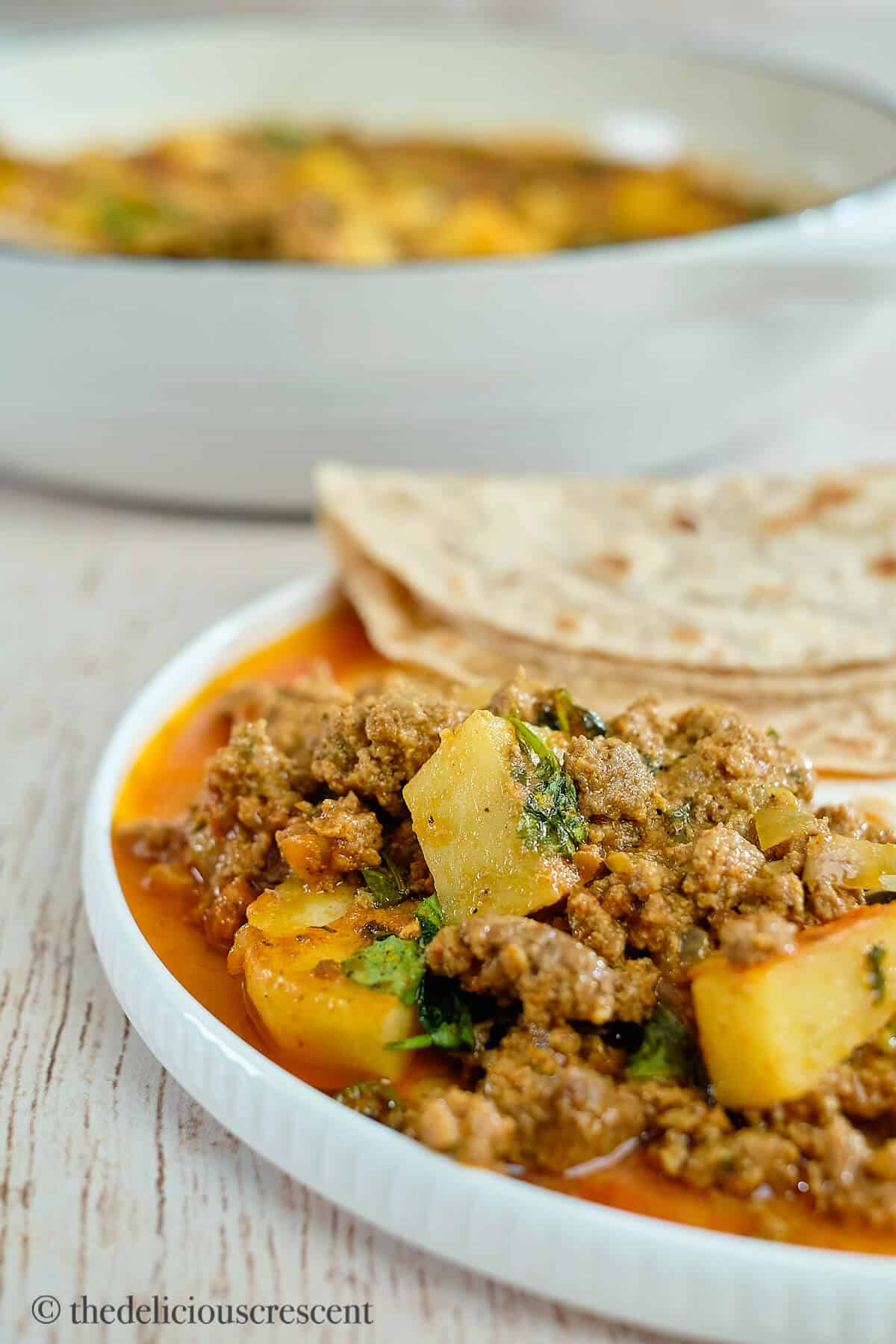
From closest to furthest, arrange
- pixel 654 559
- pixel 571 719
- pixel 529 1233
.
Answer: pixel 529 1233 → pixel 571 719 → pixel 654 559

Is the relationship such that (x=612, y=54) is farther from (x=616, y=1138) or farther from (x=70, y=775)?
(x=616, y=1138)

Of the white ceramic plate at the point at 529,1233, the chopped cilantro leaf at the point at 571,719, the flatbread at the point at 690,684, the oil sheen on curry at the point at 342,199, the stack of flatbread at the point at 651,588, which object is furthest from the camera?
the oil sheen on curry at the point at 342,199

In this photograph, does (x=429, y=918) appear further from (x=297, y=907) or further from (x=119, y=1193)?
(x=119, y=1193)

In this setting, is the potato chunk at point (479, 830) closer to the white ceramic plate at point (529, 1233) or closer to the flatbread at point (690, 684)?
the white ceramic plate at point (529, 1233)

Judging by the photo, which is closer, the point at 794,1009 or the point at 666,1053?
the point at 794,1009

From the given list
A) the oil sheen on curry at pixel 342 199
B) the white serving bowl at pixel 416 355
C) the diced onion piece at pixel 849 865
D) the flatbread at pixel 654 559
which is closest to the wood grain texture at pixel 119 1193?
the diced onion piece at pixel 849 865

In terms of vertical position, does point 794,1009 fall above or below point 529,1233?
above

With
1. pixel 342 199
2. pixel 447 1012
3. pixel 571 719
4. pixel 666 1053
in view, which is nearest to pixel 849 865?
pixel 666 1053

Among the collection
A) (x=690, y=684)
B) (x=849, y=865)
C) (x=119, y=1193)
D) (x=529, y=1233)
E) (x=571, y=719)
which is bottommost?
(x=119, y=1193)
